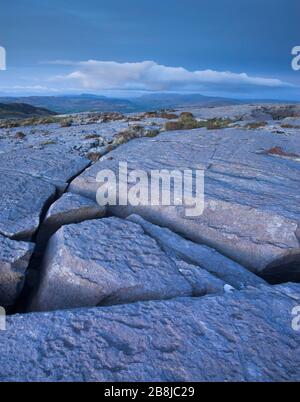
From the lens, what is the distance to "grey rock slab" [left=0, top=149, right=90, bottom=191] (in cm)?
943

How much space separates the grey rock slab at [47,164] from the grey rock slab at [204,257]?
11.3 feet

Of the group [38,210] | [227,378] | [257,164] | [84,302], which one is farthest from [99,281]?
[257,164]

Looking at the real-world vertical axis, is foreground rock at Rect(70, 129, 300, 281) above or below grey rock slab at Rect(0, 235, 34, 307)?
above

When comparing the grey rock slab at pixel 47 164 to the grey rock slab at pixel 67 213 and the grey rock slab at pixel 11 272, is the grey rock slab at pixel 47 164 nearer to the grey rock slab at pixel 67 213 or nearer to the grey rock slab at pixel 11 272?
the grey rock slab at pixel 67 213

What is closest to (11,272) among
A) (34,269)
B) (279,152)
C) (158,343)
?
(34,269)

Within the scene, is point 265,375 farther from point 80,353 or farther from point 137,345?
point 80,353

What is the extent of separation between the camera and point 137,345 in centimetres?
409

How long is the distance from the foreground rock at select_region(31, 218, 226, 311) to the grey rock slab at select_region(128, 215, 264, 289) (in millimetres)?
306

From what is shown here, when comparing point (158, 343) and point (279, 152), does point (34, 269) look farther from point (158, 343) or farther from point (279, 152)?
point (279, 152)

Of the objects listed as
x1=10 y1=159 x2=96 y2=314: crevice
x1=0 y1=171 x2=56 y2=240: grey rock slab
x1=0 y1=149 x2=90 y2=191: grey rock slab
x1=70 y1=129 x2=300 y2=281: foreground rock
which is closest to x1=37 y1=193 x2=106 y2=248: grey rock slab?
x1=10 y1=159 x2=96 y2=314: crevice

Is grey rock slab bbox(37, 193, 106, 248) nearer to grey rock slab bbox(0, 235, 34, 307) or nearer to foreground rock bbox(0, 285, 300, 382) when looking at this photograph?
grey rock slab bbox(0, 235, 34, 307)

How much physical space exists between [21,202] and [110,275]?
3.33 m

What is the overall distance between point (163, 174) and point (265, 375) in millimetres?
6082

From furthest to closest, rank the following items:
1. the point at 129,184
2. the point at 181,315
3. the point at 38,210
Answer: the point at 129,184
the point at 38,210
the point at 181,315
